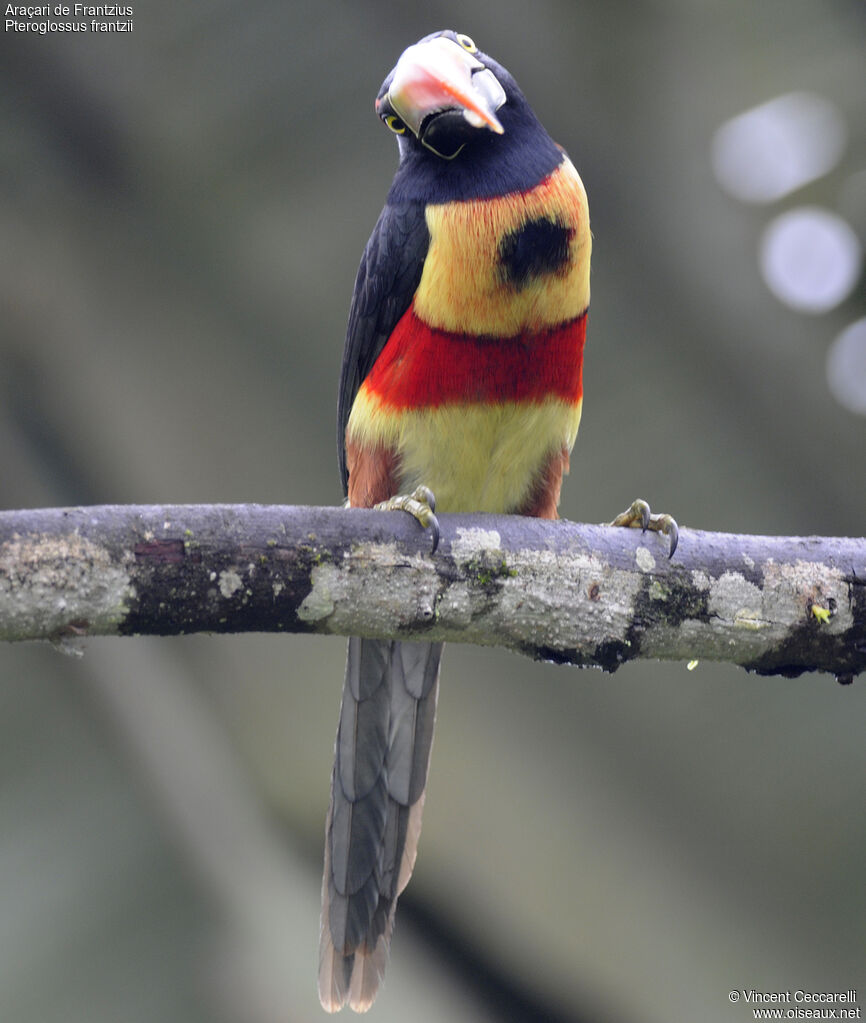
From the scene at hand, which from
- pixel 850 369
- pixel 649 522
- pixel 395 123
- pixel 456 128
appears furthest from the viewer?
pixel 850 369

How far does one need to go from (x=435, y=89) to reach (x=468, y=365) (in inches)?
30.0

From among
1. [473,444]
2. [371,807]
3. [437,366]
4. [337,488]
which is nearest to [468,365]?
[437,366]

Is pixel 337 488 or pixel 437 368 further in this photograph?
pixel 337 488

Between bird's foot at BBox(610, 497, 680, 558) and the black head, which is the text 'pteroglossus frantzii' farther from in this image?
bird's foot at BBox(610, 497, 680, 558)

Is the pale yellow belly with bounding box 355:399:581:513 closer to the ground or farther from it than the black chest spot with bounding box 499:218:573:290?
closer to the ground

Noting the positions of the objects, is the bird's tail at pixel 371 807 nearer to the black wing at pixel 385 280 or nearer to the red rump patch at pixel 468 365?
the red rump patch at pixel 468 365

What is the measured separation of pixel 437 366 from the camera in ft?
8.91

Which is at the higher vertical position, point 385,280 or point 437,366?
point 385,280

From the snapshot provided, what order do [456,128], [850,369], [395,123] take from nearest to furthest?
[456,128]
[395,123]
[850,369]

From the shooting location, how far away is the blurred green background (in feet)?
16.0

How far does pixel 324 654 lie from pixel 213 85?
116 inches

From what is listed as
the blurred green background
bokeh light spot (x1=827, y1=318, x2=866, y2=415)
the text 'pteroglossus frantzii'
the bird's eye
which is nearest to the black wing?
the text 'pteroglossus frantzii'

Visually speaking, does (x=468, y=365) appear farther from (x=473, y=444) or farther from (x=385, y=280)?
(x=385, y=280)

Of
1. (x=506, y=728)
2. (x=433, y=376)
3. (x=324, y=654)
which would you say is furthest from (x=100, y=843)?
(x=433, y=376)
